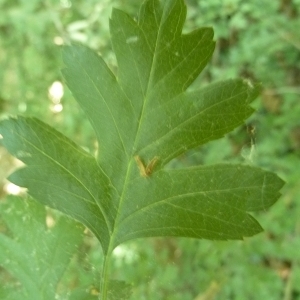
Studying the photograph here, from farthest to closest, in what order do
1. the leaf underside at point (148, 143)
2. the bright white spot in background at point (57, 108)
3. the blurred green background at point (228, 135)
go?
1. the bright white spot in background at point (57, 108)
2. the blurred green background at point (228, 135)
3. the leaf underside at point (148, 143)

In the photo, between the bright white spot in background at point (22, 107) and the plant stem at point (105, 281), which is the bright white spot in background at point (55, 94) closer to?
the bright white spot in background at point (22, 107)

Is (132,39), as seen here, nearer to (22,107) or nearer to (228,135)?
(228,135)

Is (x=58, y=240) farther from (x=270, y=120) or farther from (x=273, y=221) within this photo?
(x=270, y=120)

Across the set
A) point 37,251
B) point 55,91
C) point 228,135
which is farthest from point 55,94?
point 37,251

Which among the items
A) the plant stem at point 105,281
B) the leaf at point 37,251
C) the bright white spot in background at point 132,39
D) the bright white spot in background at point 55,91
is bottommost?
the plant stem at point 105,281

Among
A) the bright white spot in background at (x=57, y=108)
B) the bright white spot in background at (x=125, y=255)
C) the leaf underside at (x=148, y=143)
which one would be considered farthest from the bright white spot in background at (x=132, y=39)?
the bright white spot in background at (x=57, y=108)

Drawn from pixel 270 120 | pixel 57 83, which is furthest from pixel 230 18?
pixel 57 83
